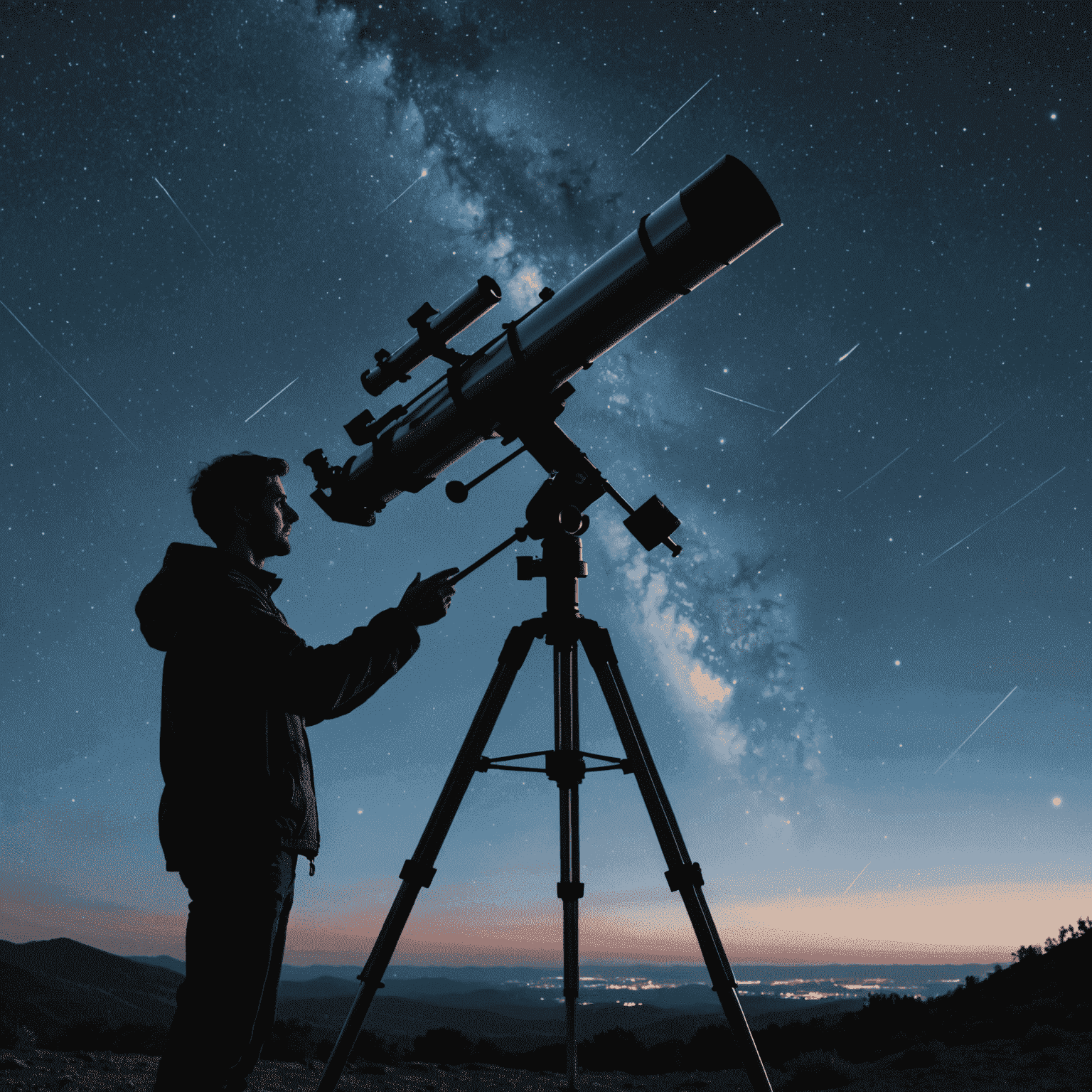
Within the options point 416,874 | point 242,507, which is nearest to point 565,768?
point 416,874

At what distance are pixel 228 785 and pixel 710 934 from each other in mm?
1408

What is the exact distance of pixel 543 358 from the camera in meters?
2.75

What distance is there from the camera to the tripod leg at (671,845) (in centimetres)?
206

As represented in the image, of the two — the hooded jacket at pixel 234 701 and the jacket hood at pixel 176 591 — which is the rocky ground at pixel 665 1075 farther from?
the jacket hood at pixel 176 591

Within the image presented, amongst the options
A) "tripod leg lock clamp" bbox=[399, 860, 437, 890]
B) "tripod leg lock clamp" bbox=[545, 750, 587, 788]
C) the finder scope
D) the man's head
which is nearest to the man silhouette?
the man's head

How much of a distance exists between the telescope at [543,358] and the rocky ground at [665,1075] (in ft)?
9.83

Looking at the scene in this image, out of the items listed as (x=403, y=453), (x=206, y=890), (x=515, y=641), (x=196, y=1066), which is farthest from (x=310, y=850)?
(x=403, y=453)

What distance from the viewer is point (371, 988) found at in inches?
85.2

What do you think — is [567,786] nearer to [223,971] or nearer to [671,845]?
[671,845]

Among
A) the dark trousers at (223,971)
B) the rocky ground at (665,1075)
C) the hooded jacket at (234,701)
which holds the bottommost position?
the rocky ground at (665,1075)

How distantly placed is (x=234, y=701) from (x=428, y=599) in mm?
544

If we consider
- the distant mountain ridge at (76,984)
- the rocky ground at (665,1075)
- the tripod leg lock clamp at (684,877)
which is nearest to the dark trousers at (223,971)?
the tripod leg lock clamp at (684,877)

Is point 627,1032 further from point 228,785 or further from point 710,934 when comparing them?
point 228,785

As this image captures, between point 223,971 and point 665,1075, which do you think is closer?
point 223,971
